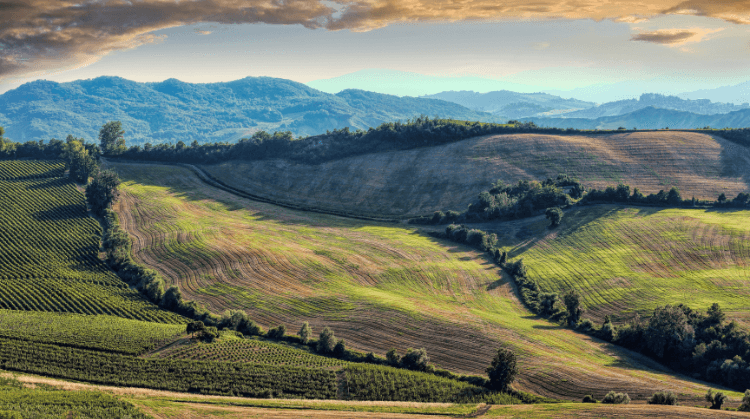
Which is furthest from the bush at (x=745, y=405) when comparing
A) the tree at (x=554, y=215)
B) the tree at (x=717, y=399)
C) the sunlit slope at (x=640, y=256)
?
the tree at (x=554, y=215)

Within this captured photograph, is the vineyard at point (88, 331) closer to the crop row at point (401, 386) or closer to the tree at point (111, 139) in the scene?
the crop row at point (401, 386)

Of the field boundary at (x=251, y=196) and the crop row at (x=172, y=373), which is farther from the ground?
the field boundary at (x=251, y=196)

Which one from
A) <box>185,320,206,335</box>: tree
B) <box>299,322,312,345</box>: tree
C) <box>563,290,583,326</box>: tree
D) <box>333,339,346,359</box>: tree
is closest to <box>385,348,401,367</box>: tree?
<box>333,339,346,359</box>: tree

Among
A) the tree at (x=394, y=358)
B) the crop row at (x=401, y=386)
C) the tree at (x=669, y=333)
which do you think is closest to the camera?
the crop row at (x=401, y=386)

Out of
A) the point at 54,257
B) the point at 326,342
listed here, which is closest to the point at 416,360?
the point at 326,342

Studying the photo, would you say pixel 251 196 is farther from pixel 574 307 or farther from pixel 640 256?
pixel 640 256

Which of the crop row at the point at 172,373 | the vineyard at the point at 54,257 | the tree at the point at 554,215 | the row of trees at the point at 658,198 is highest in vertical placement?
the row of trees at the point at 658,198
